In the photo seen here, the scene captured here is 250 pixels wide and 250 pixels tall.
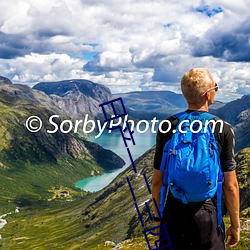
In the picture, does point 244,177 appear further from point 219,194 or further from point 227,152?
point 219,194

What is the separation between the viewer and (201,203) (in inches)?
416

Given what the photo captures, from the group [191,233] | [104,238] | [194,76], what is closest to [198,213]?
[191,233]

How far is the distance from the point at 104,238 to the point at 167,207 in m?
162

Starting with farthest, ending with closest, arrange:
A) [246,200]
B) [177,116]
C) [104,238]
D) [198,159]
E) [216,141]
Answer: [104,238] → [246,200] → [177,116] → [216,141] → [198,159]

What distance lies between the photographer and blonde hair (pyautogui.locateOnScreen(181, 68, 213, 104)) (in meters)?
10.9

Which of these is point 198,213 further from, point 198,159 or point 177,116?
point 177,116

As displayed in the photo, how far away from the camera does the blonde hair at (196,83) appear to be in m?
10.9

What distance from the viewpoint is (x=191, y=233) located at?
11.0 meters

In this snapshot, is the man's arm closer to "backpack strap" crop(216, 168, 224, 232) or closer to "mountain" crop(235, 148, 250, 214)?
"backpack strap" crop(216, 168, 224, 232)

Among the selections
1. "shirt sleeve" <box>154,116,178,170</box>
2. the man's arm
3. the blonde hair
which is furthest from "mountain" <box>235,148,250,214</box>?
the blonde hair

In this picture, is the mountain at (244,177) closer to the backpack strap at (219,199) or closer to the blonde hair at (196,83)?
the backpack strap at (219,199)

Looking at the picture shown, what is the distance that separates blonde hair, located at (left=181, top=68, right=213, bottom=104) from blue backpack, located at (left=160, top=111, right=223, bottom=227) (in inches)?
25.2

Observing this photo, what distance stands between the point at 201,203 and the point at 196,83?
3.56 m

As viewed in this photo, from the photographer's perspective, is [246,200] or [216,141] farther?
[246,200]
